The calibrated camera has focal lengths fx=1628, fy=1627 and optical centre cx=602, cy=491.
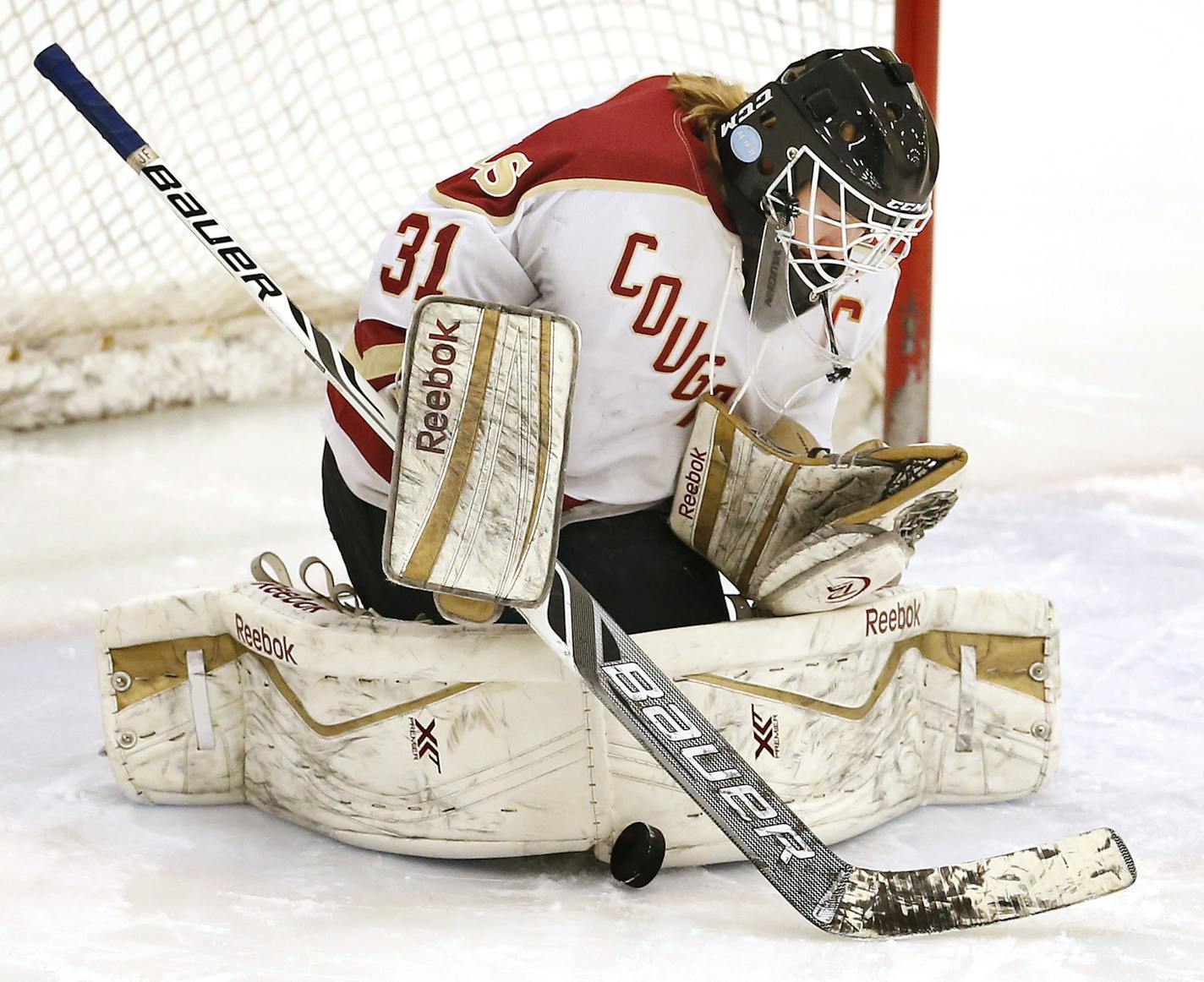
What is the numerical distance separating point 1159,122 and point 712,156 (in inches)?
157

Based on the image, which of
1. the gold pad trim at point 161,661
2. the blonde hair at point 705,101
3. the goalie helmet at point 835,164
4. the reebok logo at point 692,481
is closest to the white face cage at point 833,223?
the goalie helmet at point 835,164

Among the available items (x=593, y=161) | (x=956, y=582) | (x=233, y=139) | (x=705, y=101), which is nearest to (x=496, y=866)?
(x=593, y=161)

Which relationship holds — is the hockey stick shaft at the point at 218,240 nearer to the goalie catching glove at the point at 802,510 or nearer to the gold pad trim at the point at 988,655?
the goalie catching glove at the point at 802,510

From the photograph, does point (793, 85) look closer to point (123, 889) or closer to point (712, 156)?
point (712, 156)

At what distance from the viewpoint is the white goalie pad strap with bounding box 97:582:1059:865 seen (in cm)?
161

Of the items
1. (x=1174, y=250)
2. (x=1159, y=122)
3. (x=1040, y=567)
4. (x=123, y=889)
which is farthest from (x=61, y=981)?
(x=1159, y=122)

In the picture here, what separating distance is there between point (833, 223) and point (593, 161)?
0.83 feet

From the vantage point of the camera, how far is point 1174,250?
4.65m

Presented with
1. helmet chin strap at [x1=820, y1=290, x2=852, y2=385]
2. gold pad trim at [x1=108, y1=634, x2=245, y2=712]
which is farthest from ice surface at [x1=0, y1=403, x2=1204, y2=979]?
helmet chin strap at [x1=820, y1=290, x2=852, y2=385]

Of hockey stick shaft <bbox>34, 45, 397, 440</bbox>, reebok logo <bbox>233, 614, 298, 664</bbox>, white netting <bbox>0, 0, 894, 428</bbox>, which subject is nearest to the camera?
hockey stick shaft <bbox>34, 45, 397, 440</bbox>

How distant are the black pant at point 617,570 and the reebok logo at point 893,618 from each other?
0.18 meters

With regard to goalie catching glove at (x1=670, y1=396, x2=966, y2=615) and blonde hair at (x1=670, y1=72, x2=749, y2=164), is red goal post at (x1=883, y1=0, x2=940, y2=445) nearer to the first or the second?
blonde hair at (x1=670, y1=72, x2=749, y2=164)

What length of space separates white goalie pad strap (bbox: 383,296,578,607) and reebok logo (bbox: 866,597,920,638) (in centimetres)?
38

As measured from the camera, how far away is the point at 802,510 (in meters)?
1.71
